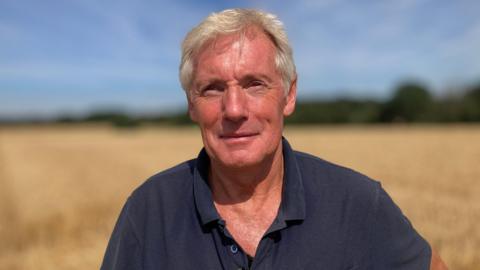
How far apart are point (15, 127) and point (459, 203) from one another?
74.4m

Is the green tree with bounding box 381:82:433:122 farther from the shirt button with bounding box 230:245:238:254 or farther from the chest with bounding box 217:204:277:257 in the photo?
the shirt button with bounding box 230:245:238:254

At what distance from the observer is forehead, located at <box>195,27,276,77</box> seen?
6.10 ft

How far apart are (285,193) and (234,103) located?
44cm

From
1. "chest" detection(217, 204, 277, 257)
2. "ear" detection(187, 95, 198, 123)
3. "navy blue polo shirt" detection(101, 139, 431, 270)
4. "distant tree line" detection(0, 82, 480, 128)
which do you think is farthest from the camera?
"distant tree line" detection(0, 82, 480, 128)

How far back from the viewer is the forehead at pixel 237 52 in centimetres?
186

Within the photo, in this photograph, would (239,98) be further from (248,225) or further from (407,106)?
(407,106)

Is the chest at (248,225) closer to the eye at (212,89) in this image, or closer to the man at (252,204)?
the man at (252,204)

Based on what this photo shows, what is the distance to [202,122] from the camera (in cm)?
200

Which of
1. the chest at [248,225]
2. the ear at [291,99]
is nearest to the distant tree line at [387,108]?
the ear at [291,99]

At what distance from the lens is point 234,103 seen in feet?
6.15

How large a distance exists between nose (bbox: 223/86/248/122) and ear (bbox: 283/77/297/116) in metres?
0.27

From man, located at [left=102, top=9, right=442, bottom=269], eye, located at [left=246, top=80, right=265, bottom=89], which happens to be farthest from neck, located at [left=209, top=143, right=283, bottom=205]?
eye, located at [left=246, top=80, right=265, bottom=89]

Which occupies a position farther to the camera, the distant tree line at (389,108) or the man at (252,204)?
the distant tree line at (389,108)

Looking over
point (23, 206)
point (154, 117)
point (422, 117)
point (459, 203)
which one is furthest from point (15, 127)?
point (459, 203)
